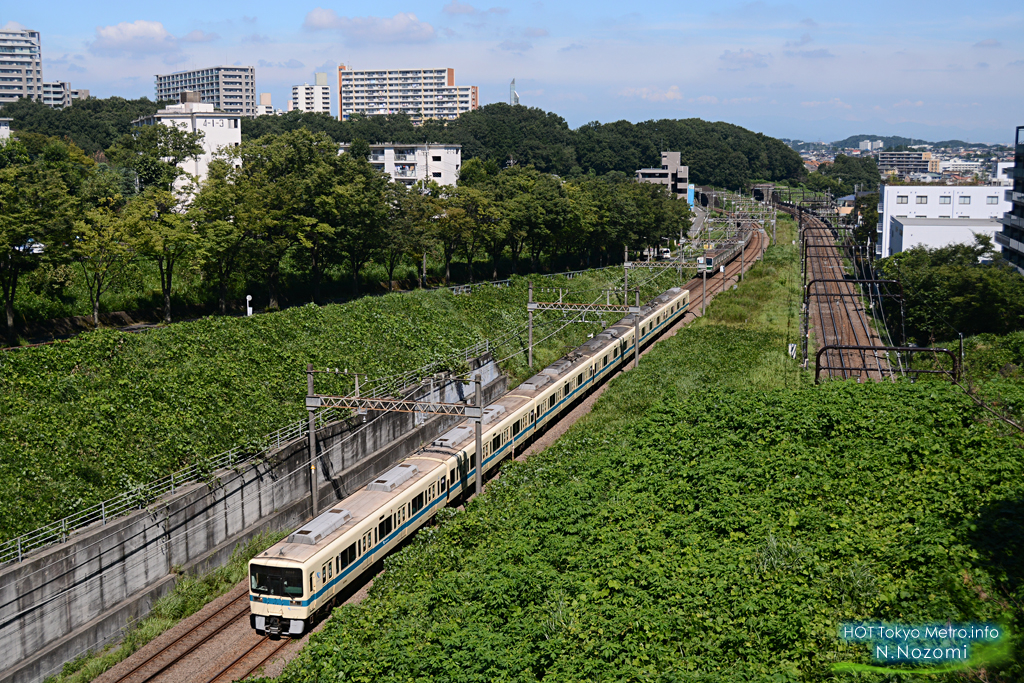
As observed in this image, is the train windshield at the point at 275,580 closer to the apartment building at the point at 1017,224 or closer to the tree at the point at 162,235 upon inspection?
the tree at the point at 162,235

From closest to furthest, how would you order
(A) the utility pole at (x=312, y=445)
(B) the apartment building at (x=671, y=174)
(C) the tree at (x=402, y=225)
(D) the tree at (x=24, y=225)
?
(A) the utility pole at (x=312, y=445) → (D) the tree at (x=24, y=225) → (C) the tree at (x=402, y=225) → (B) the apartment building at (x=671, y=174)

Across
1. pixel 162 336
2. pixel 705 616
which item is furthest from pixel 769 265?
pixel 705 616

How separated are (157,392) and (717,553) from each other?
2240 centimetres

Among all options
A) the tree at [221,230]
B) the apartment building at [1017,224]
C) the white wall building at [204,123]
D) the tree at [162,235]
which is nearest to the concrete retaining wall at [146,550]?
the tree at [221,230]

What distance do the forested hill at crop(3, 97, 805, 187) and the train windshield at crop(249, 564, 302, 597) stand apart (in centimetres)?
9937

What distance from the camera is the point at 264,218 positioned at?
4950 centimetres

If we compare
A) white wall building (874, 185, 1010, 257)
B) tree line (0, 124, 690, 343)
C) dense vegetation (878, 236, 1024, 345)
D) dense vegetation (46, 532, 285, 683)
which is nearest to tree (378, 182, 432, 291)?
tree line (0, 124, 690, 343)

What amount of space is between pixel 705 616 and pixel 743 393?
1909 centimetres

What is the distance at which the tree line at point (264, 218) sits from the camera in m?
42.1

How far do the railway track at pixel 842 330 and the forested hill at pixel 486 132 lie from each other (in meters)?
68.8

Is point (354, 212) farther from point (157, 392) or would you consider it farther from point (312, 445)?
point (312, 445)

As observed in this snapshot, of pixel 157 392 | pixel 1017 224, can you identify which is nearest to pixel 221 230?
pixel 157 392

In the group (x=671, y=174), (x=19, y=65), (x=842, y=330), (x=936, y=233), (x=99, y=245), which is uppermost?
(x=19, y=65)

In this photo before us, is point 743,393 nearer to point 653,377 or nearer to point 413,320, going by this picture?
point 653,377
